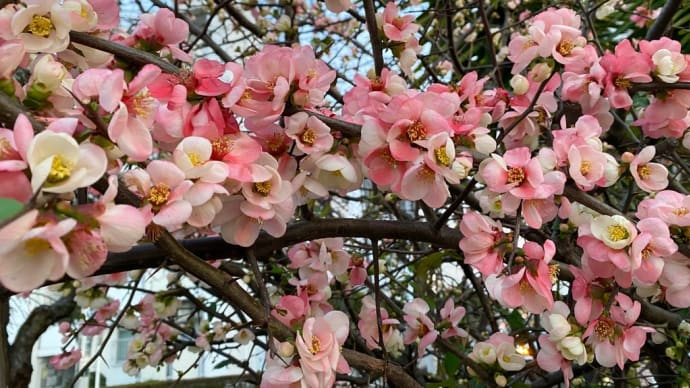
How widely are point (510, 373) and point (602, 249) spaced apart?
0.50m

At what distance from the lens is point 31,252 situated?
0.41 metres

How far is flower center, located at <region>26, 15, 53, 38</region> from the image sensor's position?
0.59 meters

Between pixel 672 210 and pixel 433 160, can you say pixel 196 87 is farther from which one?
pixel 672 210

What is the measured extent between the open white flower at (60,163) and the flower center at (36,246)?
0.12ft

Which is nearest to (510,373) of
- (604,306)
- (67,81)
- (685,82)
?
(604,306)

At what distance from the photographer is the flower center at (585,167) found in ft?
2.30

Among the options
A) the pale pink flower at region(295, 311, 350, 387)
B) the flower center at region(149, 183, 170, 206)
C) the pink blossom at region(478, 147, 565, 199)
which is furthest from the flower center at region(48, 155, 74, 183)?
the pink blossom at region(478, 147, 565, 199)

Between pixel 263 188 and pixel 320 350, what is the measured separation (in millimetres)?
200

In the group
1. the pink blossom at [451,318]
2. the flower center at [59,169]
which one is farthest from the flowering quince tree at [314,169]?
the pink blossom at [451,318]

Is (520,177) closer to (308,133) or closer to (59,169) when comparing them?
(308,133)

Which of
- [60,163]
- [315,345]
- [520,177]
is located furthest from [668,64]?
[60,163]

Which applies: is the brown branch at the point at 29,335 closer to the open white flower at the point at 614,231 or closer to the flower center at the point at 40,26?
the flower center at the point at 40,26

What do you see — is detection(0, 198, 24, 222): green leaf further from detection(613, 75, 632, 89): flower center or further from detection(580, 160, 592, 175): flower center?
detection(613, 75, 632, 89): flower center

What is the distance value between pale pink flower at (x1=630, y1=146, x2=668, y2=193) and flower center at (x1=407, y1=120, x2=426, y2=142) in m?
0.32
